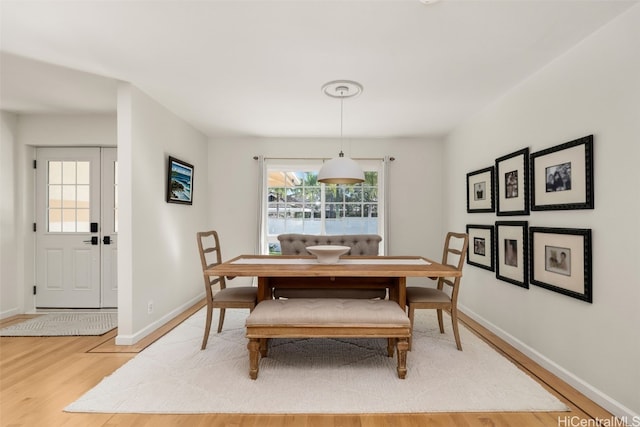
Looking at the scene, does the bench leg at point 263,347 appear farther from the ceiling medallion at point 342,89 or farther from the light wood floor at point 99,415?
the ceiling medallion at point 342,89

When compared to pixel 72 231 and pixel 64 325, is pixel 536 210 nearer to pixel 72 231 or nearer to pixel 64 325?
pixel 64 325

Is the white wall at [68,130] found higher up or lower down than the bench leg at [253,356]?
higher up

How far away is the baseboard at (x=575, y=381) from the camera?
1.83 metres

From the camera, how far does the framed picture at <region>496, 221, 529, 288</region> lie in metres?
2.78

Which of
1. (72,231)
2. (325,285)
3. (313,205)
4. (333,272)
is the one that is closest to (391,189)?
(313,205)

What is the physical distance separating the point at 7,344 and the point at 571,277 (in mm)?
4769

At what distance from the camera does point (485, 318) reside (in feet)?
11.4

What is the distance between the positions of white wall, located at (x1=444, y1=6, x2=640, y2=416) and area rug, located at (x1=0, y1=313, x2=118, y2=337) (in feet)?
13.4

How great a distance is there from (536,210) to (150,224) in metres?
3.58

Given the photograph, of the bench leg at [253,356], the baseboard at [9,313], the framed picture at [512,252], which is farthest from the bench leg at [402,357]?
the baseboard at [9,313]

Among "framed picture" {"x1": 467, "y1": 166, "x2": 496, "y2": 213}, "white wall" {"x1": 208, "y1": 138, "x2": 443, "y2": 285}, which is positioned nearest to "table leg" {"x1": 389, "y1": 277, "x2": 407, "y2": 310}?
"framed picture" {"x1": 467, "y1": 166, "x2": 496, "y2": 213}

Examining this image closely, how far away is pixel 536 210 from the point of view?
2635mm

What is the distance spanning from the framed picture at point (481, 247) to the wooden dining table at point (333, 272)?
863 mm

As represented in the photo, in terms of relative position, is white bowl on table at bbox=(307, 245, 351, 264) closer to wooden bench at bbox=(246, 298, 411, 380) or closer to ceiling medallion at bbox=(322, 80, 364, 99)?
wooden bench at bbox=(246, 298, 411, 380)
